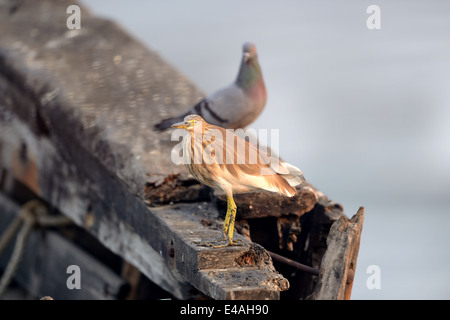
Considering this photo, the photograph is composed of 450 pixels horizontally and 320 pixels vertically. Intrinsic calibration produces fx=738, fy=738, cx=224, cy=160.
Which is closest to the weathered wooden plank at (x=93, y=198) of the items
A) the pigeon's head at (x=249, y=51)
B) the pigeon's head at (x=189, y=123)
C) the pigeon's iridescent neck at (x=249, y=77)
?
the pigeon's head at (x=189, y=123)

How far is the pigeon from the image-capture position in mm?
3508

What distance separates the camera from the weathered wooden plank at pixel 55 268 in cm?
389

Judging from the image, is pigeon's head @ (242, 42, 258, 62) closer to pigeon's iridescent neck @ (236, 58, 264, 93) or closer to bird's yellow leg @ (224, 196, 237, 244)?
pigeon's iridescent neck @ (236, 58, 264, 93)

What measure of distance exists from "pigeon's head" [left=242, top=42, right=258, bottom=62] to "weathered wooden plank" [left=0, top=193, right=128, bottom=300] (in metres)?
1.32

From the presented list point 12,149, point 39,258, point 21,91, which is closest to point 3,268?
point 39,258

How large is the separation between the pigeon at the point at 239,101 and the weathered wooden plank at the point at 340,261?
45.8 inches

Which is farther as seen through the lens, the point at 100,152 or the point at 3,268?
the point at 3,268

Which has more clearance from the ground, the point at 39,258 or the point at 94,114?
the point at 94,114

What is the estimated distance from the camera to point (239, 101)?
11.6ft

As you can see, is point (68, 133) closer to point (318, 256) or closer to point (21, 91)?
point (21, 91)

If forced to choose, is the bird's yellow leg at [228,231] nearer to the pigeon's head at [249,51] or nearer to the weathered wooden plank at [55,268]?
the pigeon's head at [249,51]

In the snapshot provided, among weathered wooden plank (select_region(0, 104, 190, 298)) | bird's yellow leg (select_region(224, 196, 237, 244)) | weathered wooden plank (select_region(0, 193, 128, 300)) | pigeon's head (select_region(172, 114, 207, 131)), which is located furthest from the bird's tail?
weathered wooden plank (select_region(0, 193, 128, 300))

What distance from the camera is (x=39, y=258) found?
4.39m
